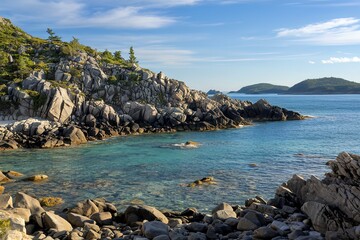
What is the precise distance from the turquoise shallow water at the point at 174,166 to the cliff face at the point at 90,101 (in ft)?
31.1

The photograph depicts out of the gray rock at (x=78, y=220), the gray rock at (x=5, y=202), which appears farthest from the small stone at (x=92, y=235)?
the gray rock at (x=5, y=202)

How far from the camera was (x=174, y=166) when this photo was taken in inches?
1937

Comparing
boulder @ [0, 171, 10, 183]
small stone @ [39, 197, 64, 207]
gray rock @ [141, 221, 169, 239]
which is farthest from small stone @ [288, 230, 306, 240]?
boulder @ [0, 171, 10, 183]

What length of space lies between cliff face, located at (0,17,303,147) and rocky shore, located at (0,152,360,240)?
43200mm

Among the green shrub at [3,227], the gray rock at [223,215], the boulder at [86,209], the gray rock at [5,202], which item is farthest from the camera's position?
the boulder at [86,209]

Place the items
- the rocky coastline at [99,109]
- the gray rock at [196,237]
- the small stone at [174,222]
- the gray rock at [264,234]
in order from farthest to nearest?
1. the rocky coastline at [99,109]
2. the small stone at [174,222]
3. the gray rock at [196,237]
4. the gray rock at [264,234]

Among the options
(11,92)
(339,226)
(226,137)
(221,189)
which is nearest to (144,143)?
(226,137)

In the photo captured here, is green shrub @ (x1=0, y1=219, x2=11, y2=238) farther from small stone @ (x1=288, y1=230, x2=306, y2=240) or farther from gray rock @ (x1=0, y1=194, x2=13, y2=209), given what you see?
small stone @ (x1=288, y1=230, x2=306, y2=240)

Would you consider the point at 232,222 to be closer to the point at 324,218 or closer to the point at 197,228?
the point at 197,228

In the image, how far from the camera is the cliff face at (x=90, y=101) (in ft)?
260

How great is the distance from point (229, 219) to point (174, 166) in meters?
26.6

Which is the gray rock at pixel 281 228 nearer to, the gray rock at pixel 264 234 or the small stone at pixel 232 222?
the gray rock at pixel 264 234

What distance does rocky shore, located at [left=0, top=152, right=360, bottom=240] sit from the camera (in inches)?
751

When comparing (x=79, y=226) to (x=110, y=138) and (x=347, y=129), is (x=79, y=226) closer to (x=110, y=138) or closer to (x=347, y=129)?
(x=110, y=138)
